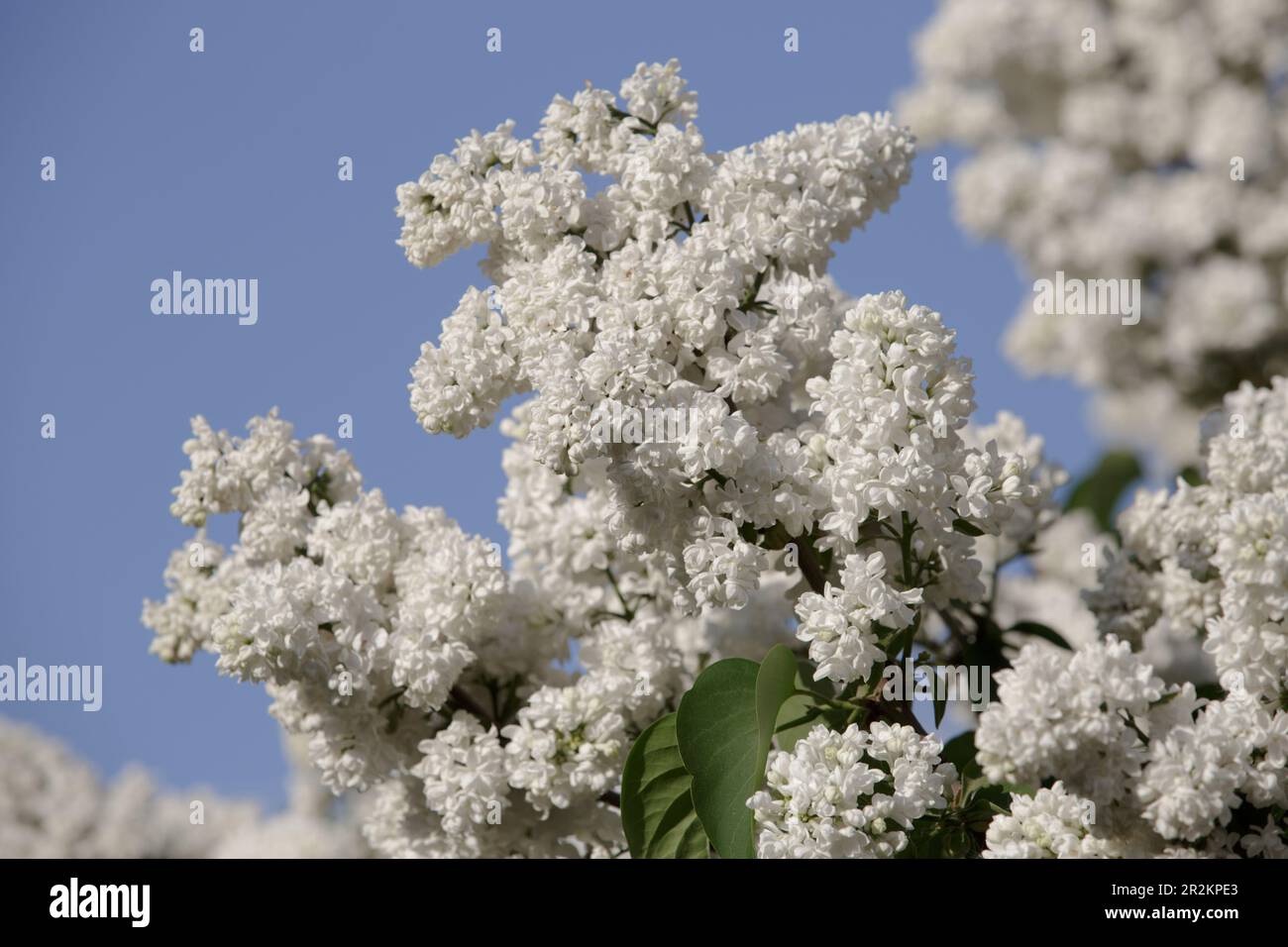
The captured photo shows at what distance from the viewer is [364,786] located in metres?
2.43

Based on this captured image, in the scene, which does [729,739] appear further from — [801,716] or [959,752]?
[959,752]

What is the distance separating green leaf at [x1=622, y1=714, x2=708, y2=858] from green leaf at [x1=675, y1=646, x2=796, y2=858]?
105 mm

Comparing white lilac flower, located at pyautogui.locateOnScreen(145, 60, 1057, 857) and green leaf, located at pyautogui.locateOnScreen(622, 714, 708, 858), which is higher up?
white lilac flower, located at pyautogui.locateOnScreen(145, 60, 1057, 857)

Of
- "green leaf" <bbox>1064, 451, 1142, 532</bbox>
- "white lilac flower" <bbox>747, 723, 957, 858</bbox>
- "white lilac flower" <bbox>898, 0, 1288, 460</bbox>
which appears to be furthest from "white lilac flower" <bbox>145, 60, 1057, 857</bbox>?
"white lilac flower" <bbox>898, 0, 1288, 460</bbox>

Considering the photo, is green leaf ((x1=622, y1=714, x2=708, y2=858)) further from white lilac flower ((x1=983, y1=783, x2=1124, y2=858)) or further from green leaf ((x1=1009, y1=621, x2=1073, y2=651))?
green leaf ((x1=1009, y1=621, x2=1073, y2=651))

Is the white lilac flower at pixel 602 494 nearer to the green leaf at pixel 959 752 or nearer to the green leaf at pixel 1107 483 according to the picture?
the green leaf at pixel 959 752

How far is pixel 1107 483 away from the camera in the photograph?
4.93 metres

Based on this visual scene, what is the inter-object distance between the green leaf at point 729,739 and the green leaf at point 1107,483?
2.30 metres

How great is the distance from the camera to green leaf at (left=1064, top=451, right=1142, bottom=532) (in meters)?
4.39

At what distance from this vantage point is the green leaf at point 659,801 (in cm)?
205

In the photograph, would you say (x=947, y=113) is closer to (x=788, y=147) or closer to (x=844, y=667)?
(x=788, y=147)

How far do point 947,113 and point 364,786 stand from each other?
5.03 metres

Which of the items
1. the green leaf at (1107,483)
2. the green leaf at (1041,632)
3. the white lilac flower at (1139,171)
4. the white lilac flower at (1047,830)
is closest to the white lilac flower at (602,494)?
the white lilac flower at (1047,830)

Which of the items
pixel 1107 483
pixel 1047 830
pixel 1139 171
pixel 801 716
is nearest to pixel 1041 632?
pixel 801 716
